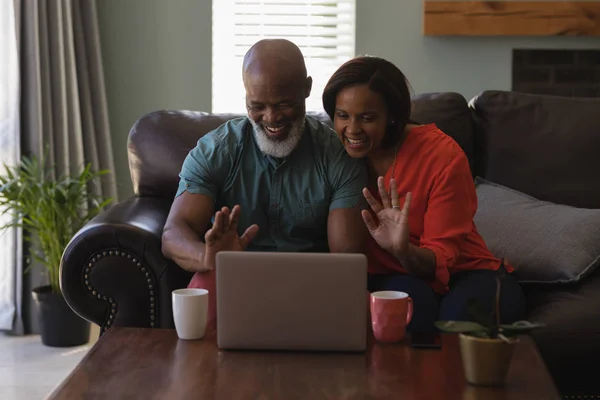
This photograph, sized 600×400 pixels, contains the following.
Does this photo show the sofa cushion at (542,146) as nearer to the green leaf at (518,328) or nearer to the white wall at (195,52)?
the white wall at (195,52)

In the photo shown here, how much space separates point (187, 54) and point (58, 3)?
1.97ft

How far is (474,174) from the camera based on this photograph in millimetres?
2645

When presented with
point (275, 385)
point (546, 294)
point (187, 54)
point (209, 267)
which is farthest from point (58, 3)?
point (275, 385)

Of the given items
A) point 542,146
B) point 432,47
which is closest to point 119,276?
point 542,146

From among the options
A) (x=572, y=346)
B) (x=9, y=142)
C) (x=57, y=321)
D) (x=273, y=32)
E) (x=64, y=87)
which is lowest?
(x=57, y=321)

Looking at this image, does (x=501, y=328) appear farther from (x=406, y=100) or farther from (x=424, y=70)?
(x=424, y=70)

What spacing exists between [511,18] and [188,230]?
219cm

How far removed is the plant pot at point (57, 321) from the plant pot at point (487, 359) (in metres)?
2.16

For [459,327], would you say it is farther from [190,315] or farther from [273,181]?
[273,181]

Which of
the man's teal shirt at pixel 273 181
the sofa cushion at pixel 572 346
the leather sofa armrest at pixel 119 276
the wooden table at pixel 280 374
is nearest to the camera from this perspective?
the wooden table at pixel 280 374

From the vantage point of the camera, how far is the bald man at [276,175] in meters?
2.04

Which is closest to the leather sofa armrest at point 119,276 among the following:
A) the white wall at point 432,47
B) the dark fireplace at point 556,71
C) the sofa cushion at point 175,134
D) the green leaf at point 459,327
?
the sofa cushion at point 175,134

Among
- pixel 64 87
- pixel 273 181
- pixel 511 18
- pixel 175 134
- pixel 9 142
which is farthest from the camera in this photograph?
pixel 511 18

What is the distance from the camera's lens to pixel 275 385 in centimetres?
130
